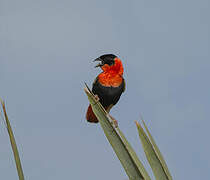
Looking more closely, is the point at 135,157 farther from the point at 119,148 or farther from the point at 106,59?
the point at 106,59

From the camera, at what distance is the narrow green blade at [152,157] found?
1771 millimetres

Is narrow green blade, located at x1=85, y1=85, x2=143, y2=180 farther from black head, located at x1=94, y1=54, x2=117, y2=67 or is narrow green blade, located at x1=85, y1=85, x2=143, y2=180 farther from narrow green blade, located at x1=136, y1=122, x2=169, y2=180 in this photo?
black head, located at x1=94, y1=54, x2=117, y2=67

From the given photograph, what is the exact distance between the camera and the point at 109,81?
13.6 ft

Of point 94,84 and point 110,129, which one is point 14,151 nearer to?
point 110,129

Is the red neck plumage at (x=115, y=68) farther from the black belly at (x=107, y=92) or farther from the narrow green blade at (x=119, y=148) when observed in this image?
the narrow green blade at (x=119, y=148)

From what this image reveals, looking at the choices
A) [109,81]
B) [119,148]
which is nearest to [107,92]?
[109,81]

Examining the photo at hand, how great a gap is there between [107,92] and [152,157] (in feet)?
7.96

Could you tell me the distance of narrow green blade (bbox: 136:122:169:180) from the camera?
177 centimetres

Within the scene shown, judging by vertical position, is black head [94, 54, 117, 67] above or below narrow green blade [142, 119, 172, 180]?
above

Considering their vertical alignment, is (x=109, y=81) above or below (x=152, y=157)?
above

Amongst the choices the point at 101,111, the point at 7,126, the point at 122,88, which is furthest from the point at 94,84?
the point at 7,126

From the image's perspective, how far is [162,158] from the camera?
1.85 metres

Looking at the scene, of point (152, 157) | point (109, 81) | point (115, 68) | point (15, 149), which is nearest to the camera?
point (15, 149)

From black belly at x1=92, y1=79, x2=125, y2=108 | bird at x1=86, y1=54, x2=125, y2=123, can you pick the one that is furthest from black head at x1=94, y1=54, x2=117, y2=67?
black belly at x1=92, y1=79, x2=125, y2=108
